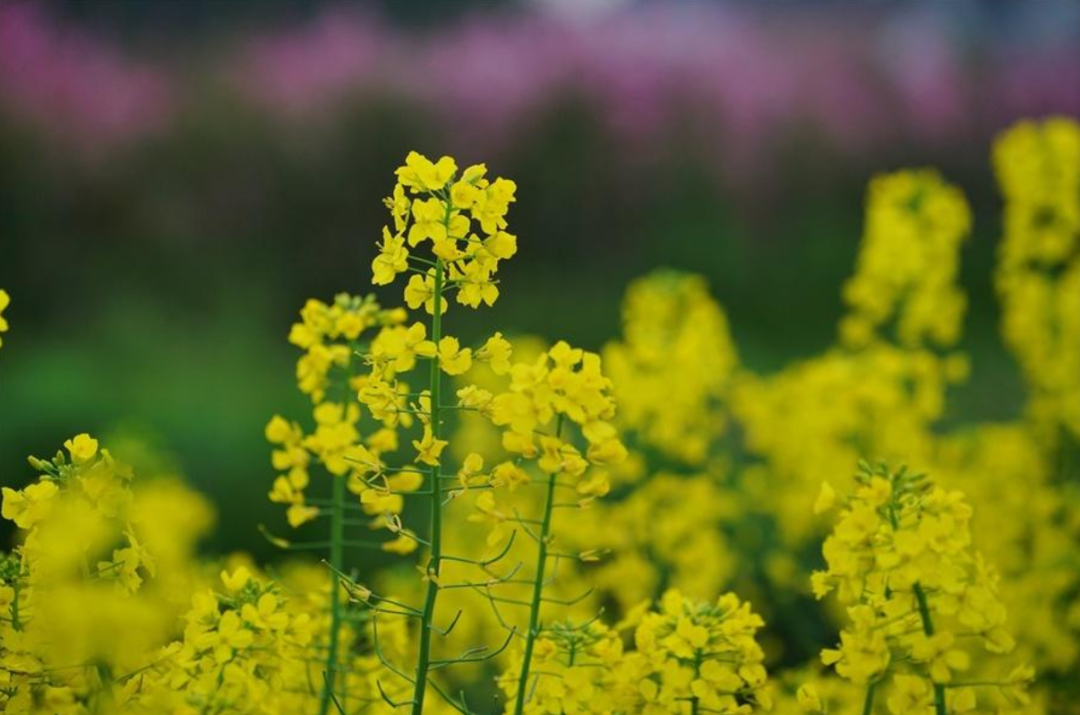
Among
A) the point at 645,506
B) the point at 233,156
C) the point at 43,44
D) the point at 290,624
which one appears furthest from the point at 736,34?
the point at 290,624

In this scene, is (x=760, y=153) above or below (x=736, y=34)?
below

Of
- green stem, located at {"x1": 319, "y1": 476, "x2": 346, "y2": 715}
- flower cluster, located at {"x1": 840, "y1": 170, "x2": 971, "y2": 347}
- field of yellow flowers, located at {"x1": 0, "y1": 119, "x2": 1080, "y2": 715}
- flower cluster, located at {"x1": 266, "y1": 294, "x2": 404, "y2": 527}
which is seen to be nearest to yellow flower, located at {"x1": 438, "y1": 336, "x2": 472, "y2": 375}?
field of yellow flowers, located at {"x1": 0, "y1": 119, "x2": 1080, "y2": 715}

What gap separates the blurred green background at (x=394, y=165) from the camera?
20.9 ft

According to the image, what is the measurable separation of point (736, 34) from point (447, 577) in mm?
7170

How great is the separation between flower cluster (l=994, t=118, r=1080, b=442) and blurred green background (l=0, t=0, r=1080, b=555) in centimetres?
249

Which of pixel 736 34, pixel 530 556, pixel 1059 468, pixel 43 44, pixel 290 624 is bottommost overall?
pixel 290 624

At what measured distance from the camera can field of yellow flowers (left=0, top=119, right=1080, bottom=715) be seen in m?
1.78

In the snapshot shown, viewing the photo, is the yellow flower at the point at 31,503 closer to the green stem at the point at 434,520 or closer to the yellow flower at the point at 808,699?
the green stem at the point at 434,520

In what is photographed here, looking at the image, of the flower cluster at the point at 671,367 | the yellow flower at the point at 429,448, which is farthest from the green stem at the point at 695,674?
the flower cluster at the point at 671,367

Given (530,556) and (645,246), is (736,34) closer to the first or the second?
(645,246)

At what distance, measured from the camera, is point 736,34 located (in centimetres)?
992

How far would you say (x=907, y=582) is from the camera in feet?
5.60

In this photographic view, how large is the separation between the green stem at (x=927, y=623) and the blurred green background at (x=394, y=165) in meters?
3.23

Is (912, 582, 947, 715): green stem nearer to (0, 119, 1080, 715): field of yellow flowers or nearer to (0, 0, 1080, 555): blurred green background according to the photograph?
(0, 119, 1080, 715): field of yellow flowers
